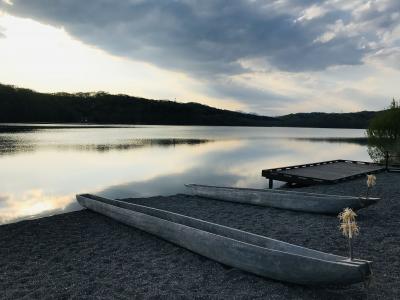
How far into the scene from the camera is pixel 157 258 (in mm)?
8109

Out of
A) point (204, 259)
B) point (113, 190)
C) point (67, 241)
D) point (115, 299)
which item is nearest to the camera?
point (115, 299)

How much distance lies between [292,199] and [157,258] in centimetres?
673

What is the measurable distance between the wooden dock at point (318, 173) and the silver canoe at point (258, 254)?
12.8 meters

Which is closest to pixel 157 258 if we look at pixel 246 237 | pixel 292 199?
pixel 246 237

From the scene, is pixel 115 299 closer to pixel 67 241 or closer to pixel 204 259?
pixel 204 259

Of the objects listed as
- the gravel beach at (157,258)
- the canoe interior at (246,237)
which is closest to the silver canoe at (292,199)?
the gravel beach at (157,258)

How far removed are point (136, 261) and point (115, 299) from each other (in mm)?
1942

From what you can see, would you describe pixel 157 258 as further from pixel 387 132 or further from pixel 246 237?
pixel 387 132

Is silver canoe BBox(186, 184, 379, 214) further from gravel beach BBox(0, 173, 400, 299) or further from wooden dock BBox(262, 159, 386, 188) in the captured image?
wooden dock BBox(262, 159, 386, 188)

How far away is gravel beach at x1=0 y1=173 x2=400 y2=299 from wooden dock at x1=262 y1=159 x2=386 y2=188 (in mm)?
6935

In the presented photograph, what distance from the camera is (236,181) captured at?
26.5m

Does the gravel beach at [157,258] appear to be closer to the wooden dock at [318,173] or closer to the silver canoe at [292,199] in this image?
the silver canoe at [292,199]

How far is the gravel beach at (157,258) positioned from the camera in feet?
20.4

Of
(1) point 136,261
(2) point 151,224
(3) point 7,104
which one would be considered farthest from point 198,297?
(3) point 7,104
